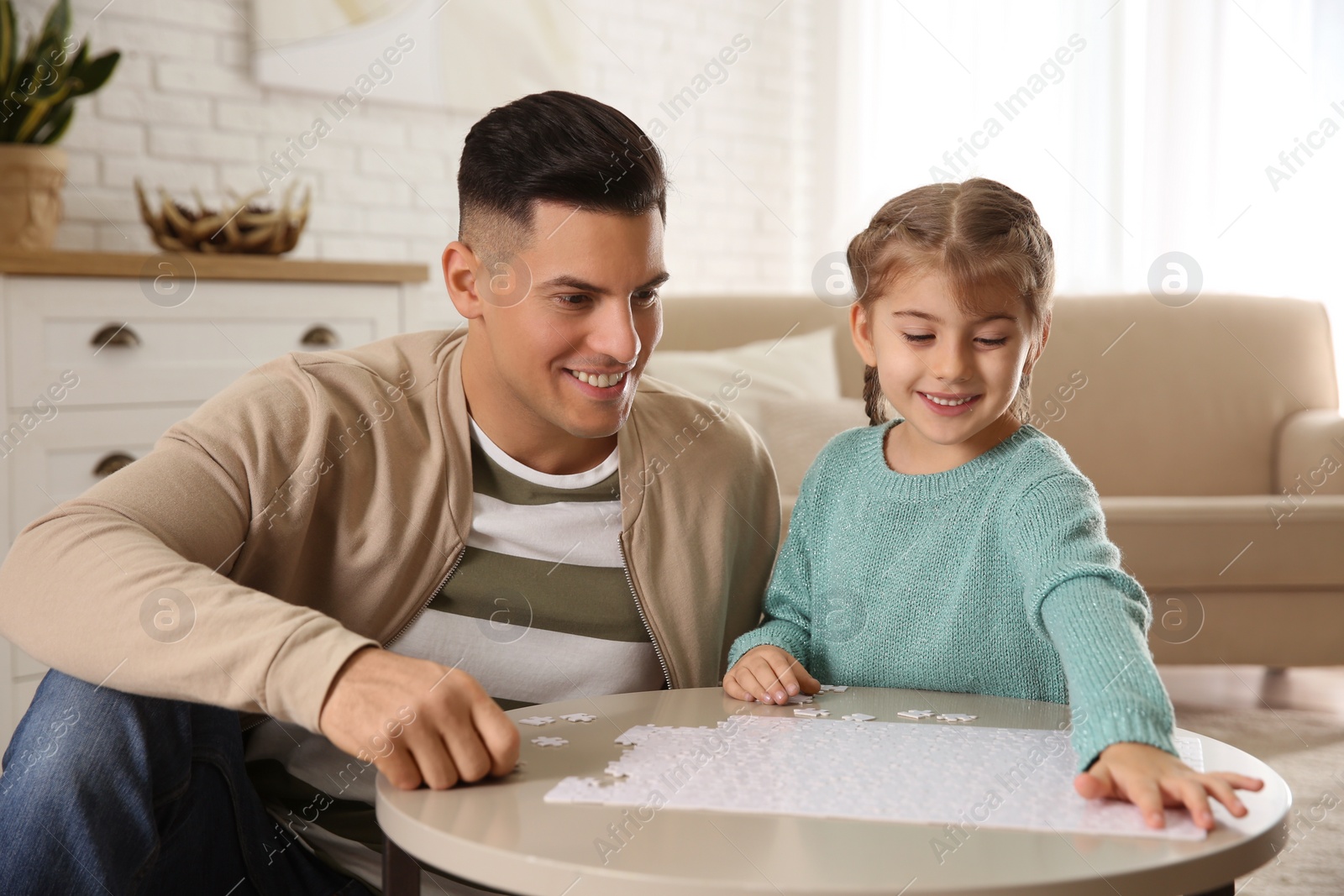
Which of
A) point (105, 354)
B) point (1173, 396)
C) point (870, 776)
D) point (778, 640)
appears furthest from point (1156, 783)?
point (1173, 396)

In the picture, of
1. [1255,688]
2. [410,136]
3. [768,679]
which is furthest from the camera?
[410,136]

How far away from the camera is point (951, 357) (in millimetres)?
1539

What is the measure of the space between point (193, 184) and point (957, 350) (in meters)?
3.26

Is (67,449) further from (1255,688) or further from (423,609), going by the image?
(1255,688)

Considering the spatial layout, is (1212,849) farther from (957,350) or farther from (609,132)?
(609,132)

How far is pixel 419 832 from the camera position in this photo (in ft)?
3.34

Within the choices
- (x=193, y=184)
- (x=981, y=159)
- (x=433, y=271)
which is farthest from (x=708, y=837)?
(x=981, y=159)

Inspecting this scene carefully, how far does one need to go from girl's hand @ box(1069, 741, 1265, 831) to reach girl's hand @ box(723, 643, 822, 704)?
1.37 ft

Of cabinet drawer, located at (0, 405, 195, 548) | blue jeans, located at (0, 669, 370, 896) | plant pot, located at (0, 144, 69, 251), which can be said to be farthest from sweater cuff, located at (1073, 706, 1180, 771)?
plant pot, located at (0, 144, 69, 251)

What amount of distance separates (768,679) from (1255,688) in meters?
3.26

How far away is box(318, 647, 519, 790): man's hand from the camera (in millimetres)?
1083

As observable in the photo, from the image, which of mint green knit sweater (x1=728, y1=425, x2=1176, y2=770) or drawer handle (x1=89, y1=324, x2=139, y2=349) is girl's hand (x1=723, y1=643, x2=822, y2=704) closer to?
mint green knit sweater (x1=728, y1=425, x2=1176, y2=770)

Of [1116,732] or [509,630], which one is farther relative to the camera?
[509,630]

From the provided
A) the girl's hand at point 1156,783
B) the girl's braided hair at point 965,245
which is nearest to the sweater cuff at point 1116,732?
the girl's hand at point 1156,783
